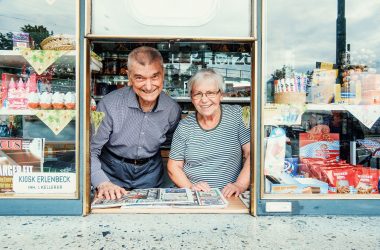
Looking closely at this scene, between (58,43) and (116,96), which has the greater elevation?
(58,43)

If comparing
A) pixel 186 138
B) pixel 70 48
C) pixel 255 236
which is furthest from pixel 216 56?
pixel 255 236

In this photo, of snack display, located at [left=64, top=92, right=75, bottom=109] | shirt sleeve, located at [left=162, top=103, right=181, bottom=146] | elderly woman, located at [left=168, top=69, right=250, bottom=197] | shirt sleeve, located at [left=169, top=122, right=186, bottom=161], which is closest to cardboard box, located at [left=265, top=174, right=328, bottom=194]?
elderly woman, located at [left=168, top=69, right=250, bottom=197]

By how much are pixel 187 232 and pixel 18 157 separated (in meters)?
1.29

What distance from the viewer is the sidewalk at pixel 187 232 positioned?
1.63m

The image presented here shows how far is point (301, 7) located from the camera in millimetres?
3312

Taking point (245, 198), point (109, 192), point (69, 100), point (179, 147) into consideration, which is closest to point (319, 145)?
point (245, 198)

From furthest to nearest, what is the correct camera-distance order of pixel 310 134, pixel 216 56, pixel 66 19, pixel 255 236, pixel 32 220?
pixel 216 56 < pixel 310 134 < pixel 66 19 < pixel 32 220 < pixel 255 236

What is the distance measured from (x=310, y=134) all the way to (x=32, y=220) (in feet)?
6.38

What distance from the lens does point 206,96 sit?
2.56 meters

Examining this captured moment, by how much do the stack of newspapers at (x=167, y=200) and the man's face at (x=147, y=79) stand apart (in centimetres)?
79

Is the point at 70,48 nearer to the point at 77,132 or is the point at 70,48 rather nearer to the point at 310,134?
the point at 77,132

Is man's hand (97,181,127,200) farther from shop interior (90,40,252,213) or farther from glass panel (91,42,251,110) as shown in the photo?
glass panel (91,42,251,110)

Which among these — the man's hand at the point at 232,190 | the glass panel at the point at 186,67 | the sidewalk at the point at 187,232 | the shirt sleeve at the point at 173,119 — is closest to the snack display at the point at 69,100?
the sidewalk at the point at 187,232

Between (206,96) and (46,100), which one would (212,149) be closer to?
(206,96)
